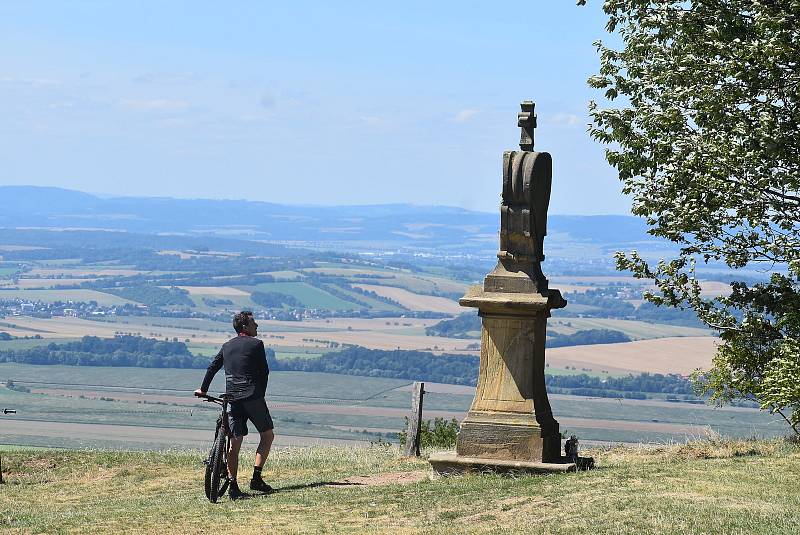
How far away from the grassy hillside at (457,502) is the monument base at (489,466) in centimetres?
27

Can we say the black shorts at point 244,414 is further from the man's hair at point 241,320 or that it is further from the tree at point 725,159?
the tree at point 725,159

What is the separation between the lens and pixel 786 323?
15.0 m

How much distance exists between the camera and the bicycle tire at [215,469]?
43.2 ft

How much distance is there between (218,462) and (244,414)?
2.06 feet

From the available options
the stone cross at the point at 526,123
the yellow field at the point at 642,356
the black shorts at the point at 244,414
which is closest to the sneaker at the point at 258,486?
the black shorts at the point at 244,414

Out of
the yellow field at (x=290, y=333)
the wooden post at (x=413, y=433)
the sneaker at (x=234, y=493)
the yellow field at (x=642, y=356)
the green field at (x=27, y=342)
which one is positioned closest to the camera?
the sneaker at (x=234, y=493)

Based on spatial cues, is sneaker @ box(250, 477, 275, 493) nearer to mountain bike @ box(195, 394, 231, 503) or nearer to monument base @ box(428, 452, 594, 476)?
mountain bike @ box(195, 394, 231, 503)

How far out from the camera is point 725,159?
14047 millimetres

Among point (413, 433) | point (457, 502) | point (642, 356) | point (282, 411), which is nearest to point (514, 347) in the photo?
point (457, 502)

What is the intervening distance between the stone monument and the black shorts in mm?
2054

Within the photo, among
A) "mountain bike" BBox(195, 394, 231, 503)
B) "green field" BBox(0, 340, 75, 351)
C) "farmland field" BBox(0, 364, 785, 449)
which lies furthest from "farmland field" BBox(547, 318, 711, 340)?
"mountain bike" BBox(195, 394, 231, 503)

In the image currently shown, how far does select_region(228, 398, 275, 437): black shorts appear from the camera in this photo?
13.6m

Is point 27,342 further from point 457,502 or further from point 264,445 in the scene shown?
point 457,502

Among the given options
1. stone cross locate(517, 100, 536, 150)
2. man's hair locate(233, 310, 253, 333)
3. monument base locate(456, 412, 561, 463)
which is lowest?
monument base locate(456, 412, 561, 463)
